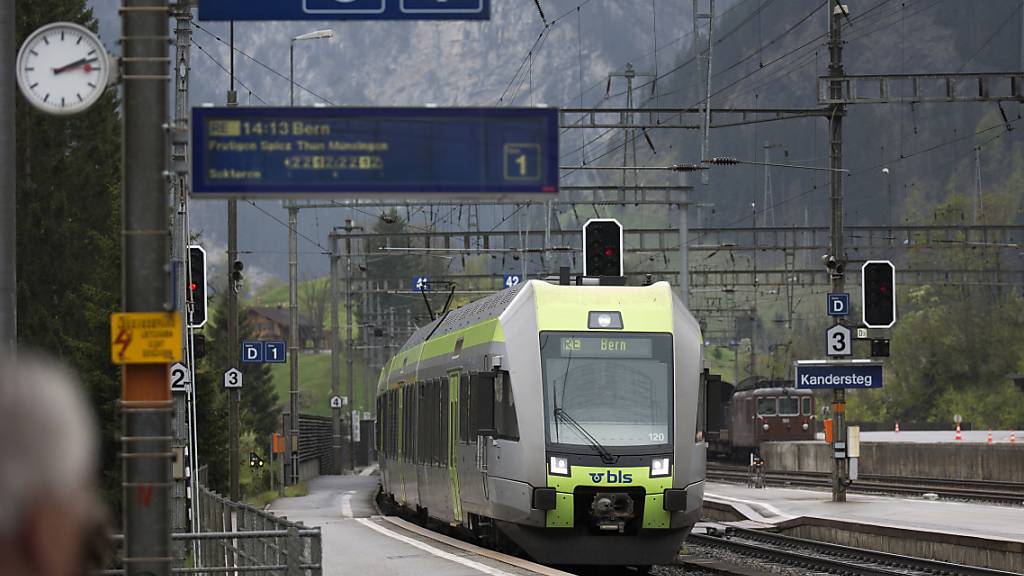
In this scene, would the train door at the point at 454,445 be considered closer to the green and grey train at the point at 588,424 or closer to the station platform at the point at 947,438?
the green and grey train at the point at 588,424

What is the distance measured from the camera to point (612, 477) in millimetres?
18844

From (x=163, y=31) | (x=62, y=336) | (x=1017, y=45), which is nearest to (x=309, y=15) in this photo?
(x=163, y=31)

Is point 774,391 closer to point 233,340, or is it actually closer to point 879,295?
point 233,340

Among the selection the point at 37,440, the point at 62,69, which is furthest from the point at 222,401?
the point at 37,440

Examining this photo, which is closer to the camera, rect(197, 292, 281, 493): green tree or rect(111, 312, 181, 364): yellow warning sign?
rect(111, 312, 181, 364): yellow warning sign

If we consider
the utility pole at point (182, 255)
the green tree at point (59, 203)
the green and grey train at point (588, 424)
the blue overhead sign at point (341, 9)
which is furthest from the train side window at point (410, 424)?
the green tree at point (59, 203)

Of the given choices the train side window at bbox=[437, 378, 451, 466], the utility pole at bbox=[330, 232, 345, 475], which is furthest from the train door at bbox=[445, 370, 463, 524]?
the utility pole at bbox=[330, 232, 345, 475]

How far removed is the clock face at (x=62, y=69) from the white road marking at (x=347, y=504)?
20685mm

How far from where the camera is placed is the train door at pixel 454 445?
22422mm

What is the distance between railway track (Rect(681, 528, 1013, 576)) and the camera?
1970cm

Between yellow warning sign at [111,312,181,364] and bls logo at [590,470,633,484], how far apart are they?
10297mm

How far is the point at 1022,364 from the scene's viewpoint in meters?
83.0

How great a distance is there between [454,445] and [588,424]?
3761mm

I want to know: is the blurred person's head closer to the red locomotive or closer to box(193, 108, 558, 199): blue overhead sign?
box(193, 108, 558, 199): blue overhead sign
